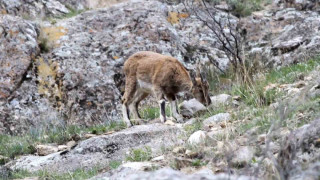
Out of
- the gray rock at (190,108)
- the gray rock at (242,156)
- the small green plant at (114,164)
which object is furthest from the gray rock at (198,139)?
the gray rock at (190,108)

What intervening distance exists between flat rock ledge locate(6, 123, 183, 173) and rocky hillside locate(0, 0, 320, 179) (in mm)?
21

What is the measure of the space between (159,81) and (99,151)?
2.99 metres

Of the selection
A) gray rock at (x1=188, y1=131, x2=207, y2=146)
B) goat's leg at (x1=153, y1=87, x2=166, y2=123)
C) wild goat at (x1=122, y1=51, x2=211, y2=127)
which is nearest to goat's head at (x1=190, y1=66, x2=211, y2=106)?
wild goat at (x1=122, y1=51, x2=211, y2=127)

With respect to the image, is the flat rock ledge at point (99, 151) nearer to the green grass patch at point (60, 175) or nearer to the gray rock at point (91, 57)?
the green grass patch at point (60, 175)

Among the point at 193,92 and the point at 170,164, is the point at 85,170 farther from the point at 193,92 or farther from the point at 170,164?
the point at 193,92

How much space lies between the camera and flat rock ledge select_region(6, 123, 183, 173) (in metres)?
7.65

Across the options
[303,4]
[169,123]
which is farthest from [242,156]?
[303,4]

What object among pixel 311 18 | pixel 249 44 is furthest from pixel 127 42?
pixel 311 18

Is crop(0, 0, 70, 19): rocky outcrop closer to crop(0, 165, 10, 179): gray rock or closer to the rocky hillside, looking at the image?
the rocky hillside

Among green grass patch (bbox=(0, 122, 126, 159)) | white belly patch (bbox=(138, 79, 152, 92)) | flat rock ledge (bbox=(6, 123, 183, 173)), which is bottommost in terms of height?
green grass patch (bbox=(0, 122, 126, 159))

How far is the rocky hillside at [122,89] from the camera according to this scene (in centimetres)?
624

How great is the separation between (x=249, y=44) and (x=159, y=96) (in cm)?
567

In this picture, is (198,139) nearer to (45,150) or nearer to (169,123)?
(169,123)

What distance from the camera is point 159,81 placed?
10.8 metres
